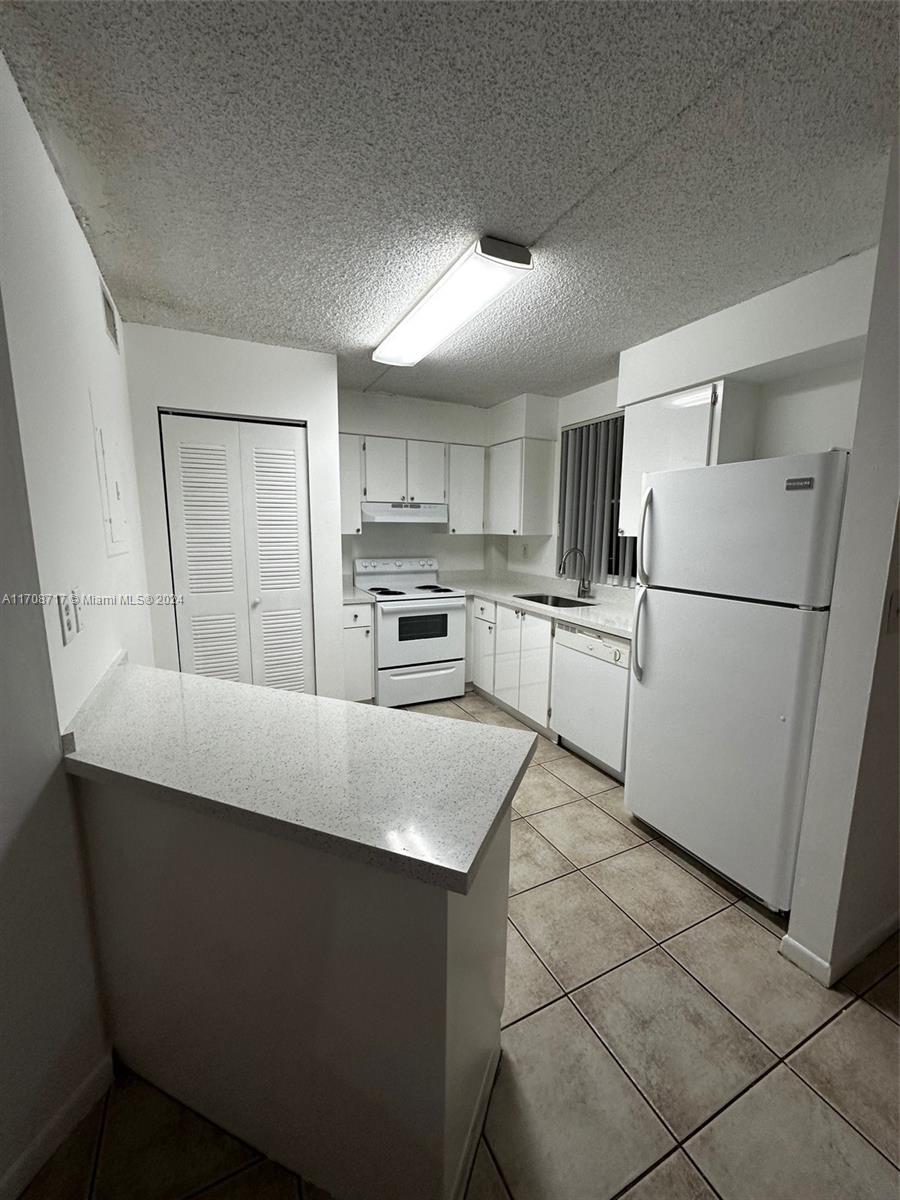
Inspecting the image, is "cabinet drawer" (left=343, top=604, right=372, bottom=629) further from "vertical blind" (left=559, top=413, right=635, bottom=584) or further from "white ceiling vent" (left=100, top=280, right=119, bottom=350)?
"white ceiling vent" (left=100, top=280, right=119, bottom=350)

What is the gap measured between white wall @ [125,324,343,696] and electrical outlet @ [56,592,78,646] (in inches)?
60.2

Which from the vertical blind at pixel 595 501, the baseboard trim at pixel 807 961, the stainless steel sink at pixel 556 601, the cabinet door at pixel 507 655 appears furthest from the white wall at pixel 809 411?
the baseboard trim at pixel 807 961

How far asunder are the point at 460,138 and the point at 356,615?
2.74 m

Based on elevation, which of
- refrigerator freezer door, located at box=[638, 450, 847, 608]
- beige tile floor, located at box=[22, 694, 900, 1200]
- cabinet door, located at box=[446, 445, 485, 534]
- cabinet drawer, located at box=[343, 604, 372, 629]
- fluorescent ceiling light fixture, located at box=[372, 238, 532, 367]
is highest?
fluorescent ceiling light fixture, located at box=[372, 238, 532, 367]

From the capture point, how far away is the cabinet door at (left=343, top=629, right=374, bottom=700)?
3.54 metres

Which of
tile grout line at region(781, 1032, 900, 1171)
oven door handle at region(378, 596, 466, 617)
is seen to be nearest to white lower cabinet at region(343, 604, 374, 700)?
oven door handle at region(378, 596, 466, 617)

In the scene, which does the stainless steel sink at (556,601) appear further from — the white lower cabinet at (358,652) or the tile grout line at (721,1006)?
the tile grout line at (721,1006)

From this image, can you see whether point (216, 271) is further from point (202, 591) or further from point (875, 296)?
point (875, 296)

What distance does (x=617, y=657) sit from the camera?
2.62 metres

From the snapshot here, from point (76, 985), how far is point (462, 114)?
7.68 feet

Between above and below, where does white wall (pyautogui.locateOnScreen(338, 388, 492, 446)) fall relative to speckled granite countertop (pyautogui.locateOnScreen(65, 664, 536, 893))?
above

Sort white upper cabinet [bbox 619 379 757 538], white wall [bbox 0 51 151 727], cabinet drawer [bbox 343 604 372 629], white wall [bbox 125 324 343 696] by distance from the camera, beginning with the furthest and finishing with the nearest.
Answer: cabinet drawer [bbox 343 604 372 629] < white wall [bbox 125 324 343 696] < white upper cabinet [bbox 619 379 757 538] < white wall [bbox 0 51 151 727]

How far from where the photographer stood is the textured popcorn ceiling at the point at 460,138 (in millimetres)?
976

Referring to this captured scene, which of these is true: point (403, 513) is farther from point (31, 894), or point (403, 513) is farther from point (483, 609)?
point (31, 894)
